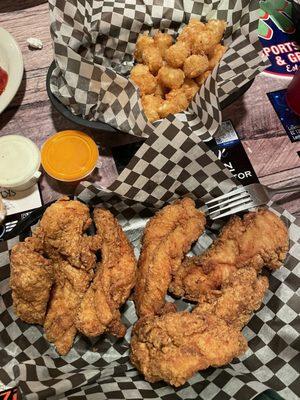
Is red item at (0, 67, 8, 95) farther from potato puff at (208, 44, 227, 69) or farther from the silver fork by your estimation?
the silver fork

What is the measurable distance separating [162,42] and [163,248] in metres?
1.15

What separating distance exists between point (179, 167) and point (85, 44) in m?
0.85

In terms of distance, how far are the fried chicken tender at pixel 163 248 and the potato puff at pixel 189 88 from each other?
592 millimetres

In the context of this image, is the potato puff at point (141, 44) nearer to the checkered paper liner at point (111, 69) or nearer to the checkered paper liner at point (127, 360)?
the checkered paper liner at point (111, 69)

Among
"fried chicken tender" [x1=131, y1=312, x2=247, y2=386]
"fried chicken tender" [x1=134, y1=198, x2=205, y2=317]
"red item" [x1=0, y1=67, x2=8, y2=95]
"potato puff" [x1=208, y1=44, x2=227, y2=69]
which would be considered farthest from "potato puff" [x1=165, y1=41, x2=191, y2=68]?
"fried chicken tender" [x1=131, y1=312, x2=247, y2=386]

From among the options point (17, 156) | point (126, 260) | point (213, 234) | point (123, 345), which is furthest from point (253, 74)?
point (123, 345)

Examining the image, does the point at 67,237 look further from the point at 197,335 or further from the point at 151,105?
the point at 151,105

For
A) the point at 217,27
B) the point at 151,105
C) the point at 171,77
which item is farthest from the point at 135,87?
the point at 217,27

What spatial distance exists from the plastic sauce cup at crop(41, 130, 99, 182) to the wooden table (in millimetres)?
131

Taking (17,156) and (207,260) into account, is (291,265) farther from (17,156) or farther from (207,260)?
(17,156)

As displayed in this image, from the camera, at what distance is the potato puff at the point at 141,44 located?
2412 millimetres

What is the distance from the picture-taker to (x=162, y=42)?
240 cm

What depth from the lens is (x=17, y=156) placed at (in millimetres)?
2195

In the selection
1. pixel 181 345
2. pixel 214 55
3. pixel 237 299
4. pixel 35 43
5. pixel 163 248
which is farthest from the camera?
pixel 35 43
